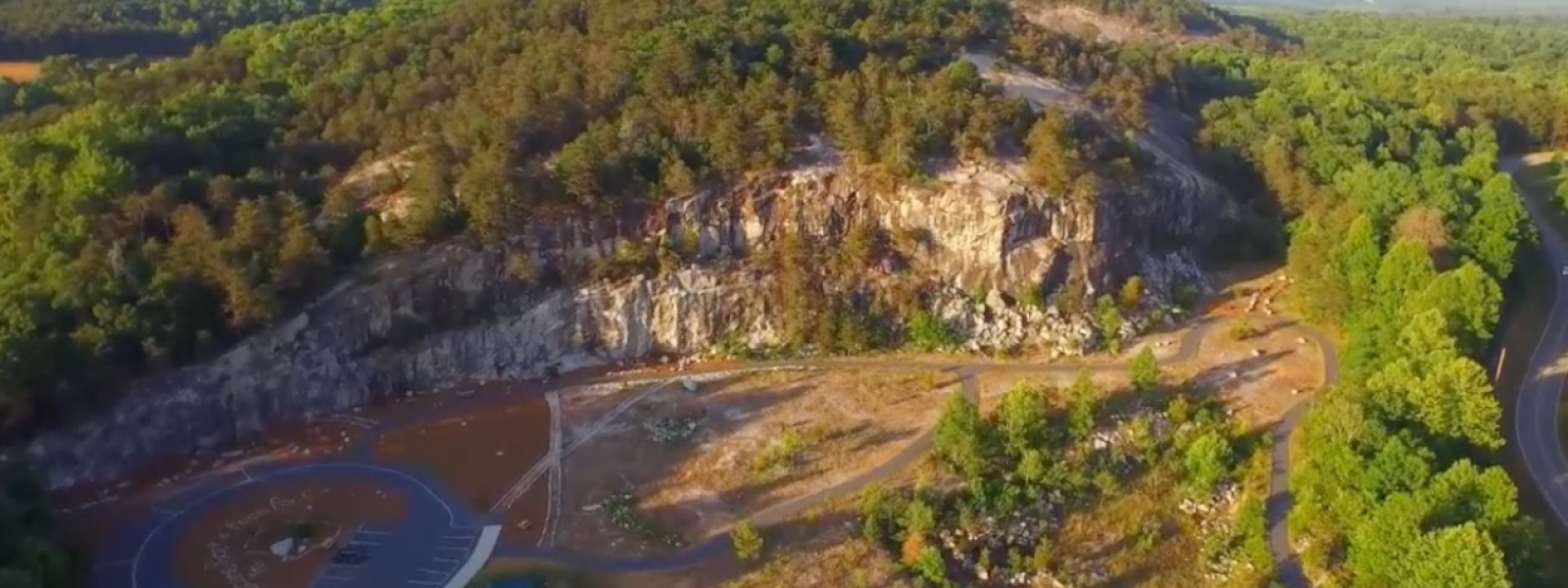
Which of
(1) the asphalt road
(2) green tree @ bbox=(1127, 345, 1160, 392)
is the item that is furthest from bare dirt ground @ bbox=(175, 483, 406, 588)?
(1) the asphalt road

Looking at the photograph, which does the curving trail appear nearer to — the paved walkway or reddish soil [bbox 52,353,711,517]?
the paved walkway

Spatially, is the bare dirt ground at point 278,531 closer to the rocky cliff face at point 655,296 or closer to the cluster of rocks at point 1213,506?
the rocky cliff face at point 655,296

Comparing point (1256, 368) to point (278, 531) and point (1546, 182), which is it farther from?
point (278, 531)

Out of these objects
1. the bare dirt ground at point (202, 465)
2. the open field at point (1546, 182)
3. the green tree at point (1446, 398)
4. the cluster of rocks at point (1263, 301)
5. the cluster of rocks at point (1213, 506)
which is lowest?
the cluster of rocks at point (1213, 506)

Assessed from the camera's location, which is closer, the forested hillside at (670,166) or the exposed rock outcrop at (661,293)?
the forested hillside at (670,166)

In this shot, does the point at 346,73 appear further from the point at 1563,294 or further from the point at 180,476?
the point at 1563,294

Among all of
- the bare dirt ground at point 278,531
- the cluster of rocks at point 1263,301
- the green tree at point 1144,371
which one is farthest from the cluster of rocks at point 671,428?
the cluster of rocks at point 1263,301

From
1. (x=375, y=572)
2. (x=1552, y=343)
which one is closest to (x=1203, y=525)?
(x=1552, y=343)
